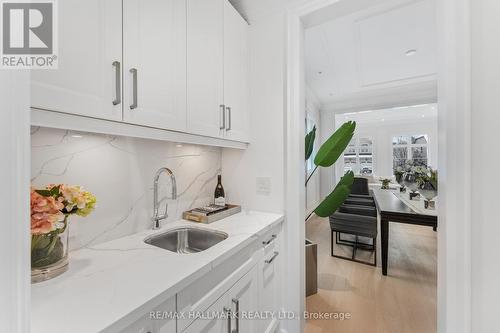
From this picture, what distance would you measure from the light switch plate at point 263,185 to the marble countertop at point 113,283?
59 cm

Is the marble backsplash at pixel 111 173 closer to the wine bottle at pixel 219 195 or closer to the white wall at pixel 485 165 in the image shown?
the wine bottle at pixel 219 195

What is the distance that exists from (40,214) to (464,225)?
5.60 feet

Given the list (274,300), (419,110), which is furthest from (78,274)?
(419,110)

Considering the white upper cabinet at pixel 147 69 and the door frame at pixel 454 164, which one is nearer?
the white upper cabinet at pixel 147 69

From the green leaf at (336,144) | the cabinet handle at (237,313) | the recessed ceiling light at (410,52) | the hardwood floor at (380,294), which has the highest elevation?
the recessed ceiling light at (410,52)

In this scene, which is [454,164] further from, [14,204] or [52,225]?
[52,225]

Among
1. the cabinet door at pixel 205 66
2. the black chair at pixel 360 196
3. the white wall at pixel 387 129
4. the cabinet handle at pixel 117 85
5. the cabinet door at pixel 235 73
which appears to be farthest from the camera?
the white wall at pixel 387 129

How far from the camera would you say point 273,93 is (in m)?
1.70

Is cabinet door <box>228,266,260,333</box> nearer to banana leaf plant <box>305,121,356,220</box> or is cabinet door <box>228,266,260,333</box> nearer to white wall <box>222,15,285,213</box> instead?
white wall <box>222,15,285,213</box>

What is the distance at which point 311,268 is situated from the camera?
209 cm

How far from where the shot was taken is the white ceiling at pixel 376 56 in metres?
2.33

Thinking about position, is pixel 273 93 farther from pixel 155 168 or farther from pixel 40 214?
pixel 40 214

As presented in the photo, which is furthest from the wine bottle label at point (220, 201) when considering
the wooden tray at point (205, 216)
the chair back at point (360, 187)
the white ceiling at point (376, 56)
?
the chair back at point (360, 187)

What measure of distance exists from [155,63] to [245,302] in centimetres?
132
